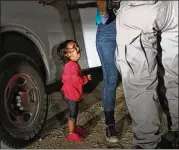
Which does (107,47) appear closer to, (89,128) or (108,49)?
(108,49)

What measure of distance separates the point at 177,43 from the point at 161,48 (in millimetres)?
151

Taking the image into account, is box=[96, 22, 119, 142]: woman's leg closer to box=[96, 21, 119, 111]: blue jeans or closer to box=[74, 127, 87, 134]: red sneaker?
box=[96, 21, 119, 111]: blue jeans

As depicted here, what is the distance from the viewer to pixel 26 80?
12.1ft

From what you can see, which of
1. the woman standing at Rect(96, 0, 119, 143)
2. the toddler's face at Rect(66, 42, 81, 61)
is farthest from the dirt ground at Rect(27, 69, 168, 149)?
the toddler's face at Rect(66, 42, 81, 61)

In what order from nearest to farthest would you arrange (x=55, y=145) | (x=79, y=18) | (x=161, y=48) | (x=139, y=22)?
1. (x=139, y=22)
2. (x=161, y=48)
3. (x=55, y=145)
4. (x=79, y=18)

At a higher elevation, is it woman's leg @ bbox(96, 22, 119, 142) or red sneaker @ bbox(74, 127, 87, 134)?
woman's leg @ bbox(96, 22, 119, 142)

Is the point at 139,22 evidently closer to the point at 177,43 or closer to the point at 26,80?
the point at 177,43

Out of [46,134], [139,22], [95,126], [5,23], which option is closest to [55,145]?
[46,134]

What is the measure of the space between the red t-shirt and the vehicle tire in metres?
0.32

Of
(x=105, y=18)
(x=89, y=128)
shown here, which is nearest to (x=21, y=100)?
(x=89, y=128)

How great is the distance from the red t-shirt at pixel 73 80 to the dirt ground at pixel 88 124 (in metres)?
0.45

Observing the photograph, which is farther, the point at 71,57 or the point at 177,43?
the point at 71,57

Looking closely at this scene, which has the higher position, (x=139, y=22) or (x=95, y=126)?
(x=139, y=22)

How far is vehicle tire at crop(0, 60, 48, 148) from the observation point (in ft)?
11.1
